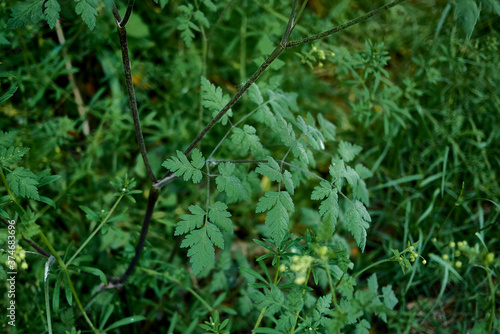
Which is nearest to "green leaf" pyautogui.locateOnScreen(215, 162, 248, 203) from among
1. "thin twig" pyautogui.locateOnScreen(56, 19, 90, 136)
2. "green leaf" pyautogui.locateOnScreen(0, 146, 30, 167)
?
"green leaf" pyautogui.locateOnScreen(0, 146, 30, 167)

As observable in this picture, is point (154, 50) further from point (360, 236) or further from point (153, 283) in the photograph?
point (360, 236)

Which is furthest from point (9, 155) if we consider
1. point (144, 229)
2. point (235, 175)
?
point (235, 175)

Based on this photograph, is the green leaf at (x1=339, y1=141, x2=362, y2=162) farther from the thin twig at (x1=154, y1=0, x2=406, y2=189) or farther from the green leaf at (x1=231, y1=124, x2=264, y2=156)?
the thin twig at (x1=154, y1=0, x2=406, y2=189)

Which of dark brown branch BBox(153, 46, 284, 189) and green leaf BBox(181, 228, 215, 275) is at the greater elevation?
dark brown branch BBox(153, 46, 284, 189)

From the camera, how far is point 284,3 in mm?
2848

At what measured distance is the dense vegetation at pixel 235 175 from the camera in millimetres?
1595

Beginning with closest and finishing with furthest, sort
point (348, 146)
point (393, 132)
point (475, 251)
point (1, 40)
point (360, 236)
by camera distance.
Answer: point (475, 251) < point (360, 236) < point (1, 40) < point (348, 146) < point (393, 132)

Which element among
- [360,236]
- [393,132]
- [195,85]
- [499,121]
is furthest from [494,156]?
[195,85]

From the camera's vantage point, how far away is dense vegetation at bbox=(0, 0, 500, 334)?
159 centimetres

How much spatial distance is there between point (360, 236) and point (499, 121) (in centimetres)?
194

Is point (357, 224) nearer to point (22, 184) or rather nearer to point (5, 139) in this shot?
point (22, 184)

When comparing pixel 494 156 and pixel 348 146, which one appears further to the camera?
pixel 494 156

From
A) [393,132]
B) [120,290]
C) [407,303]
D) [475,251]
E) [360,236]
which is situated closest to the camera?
[475,251]

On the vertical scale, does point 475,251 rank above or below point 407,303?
above
